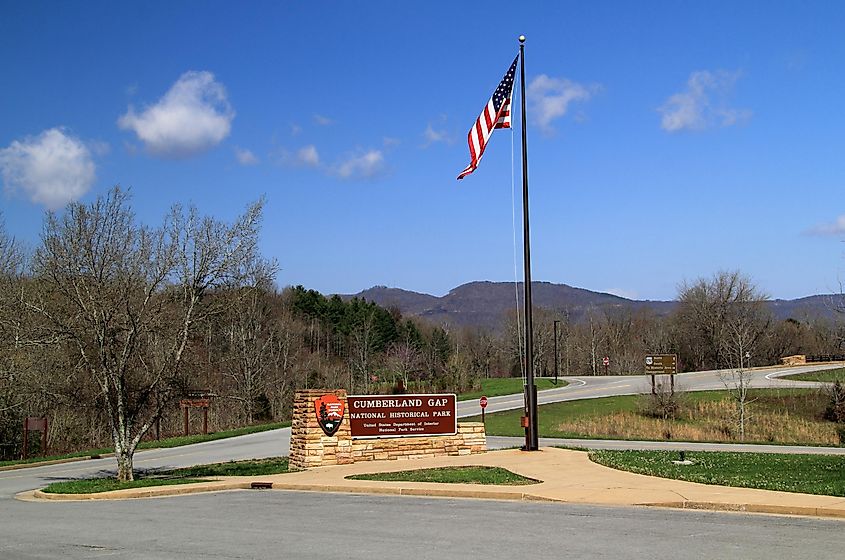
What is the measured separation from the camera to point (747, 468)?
17672 millimetres

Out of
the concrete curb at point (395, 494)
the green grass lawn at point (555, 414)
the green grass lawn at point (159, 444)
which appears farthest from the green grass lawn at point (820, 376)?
the concrete curb at point (395, 494)

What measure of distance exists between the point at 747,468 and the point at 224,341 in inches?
1928

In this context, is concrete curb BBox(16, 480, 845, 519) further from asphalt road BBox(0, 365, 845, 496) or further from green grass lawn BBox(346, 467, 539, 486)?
asphalt road BBox(0, 365, 845, 496)

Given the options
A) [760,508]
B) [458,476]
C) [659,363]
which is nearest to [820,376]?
[659,363]

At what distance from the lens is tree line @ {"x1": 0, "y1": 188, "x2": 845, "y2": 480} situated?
20.4 meters

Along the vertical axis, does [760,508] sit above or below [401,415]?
below

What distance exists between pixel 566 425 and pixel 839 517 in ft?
90.9

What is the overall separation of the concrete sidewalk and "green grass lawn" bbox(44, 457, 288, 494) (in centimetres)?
67

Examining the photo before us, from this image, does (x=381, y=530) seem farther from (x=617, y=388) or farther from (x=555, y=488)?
(x=617, y=388)

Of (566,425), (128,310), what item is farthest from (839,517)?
(566,425)

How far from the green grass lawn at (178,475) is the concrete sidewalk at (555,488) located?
67 centimetres

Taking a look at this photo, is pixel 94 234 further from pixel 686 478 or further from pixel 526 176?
pixel 686 478

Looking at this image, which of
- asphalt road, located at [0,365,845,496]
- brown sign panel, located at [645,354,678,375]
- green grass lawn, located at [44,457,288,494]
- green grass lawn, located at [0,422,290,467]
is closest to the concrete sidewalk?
green grass lawn, located at [44,457,288,494]

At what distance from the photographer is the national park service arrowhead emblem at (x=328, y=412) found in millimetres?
21062
